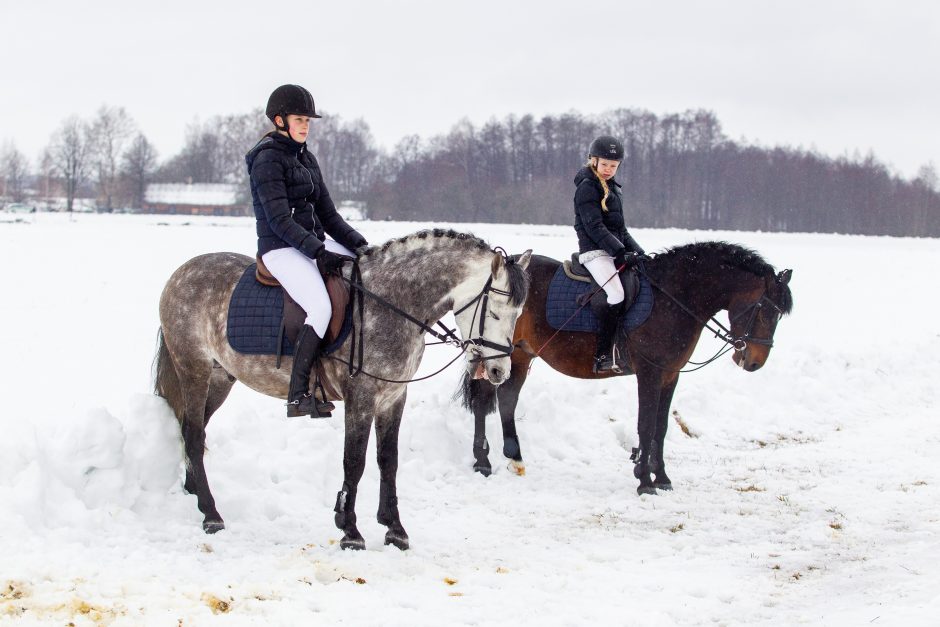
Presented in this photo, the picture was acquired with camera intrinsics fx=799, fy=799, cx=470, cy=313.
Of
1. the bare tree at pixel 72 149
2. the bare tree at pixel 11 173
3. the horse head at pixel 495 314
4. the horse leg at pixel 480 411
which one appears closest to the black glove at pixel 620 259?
the horse leg at pixel 480 411

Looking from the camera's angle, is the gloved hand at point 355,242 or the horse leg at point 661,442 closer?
the gloved hand at point 355,242

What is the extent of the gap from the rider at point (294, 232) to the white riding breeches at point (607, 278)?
2824 mm

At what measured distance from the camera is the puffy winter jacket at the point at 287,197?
17.6 ft

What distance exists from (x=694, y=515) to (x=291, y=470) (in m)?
3.41

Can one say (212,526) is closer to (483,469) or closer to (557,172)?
(483,469)

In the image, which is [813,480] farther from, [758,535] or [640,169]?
[640,169]

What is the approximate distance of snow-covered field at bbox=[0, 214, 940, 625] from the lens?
15.2 feet

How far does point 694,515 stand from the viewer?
6730 millimetres

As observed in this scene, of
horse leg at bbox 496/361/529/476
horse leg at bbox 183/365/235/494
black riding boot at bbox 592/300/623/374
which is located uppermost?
black riding boot at bbox 592/300/623/374

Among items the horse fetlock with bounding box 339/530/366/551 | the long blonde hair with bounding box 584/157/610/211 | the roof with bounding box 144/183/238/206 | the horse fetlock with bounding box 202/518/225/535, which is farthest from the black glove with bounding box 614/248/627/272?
the roof with bounding box 144/183/238/206

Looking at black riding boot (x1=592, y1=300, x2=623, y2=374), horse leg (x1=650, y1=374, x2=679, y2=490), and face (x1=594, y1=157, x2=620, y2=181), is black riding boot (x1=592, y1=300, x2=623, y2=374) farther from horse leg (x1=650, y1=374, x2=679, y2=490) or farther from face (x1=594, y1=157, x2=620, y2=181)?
face (x1=594, y1=157, x2=620, y2=181)

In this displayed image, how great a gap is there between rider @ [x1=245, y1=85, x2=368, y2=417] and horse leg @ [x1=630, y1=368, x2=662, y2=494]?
3172 mm

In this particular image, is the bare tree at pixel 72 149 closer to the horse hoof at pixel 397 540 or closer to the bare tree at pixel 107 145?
the bare tree at pixel 107 145

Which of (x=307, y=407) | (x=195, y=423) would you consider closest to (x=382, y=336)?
(x=307, y=407)
